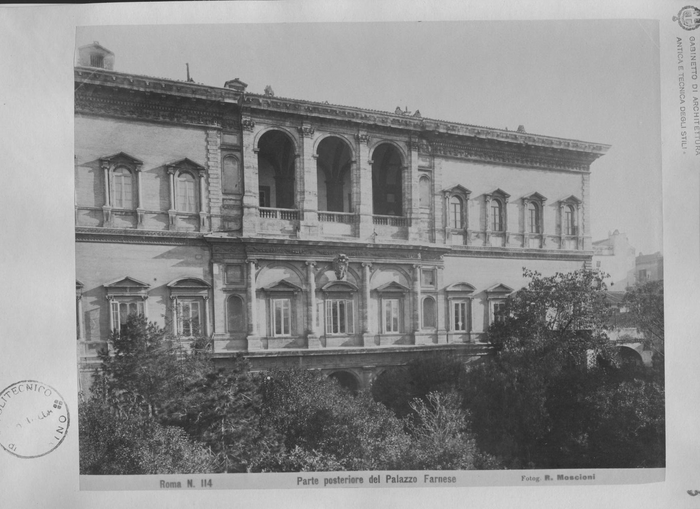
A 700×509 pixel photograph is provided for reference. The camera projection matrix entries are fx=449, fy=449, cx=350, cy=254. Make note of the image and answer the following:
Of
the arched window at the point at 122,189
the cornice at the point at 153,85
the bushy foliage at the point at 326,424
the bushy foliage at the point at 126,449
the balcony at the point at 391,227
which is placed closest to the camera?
the bushy foliage at the point at 126,449

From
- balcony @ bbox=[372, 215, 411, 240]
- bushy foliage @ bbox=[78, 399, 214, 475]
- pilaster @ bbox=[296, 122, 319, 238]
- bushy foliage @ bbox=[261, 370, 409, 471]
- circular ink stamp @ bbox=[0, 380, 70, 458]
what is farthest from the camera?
balcony @ bbox=[372, 215, 411, 240]

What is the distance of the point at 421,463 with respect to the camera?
19.2 feet

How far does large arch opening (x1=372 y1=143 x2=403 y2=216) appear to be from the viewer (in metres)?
7.24

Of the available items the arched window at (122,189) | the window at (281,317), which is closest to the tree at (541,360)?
the window at (281,317)

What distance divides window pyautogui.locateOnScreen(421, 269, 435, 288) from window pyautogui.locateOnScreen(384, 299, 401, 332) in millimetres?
569

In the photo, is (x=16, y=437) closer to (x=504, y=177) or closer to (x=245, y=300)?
(x=245, y=300)

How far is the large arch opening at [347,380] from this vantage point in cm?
704

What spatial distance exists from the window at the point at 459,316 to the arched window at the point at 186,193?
4.30 metres

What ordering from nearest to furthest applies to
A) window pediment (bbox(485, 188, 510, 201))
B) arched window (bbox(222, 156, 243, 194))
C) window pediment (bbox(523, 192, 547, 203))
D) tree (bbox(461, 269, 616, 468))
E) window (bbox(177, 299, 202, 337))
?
window (bbox(177, 299, 202, 337)) < tree (bbox(461, 269, 616, 468)) < arched window (bbox(222, 156, 243, 194)) < window pediment (bbox(485, 188, 510, 201)) < window pediment (bbox(523, 192, 547, 203))

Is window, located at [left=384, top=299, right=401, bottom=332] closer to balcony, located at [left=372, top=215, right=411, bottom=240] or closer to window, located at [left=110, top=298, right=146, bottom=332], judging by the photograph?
balcony, located at [left=372, top=215, right=411, bottom=240]

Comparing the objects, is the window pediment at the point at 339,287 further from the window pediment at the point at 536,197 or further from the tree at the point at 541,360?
the window pediment at the point at 536,197

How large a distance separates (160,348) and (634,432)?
6541 millimetres

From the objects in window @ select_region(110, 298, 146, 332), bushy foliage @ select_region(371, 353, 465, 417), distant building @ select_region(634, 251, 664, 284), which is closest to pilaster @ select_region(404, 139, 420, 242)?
bushy foliage @ select_region(371, 353, 465, 417)

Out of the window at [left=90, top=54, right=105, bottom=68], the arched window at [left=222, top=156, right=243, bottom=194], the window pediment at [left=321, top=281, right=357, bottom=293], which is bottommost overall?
the window pediment at [left=321, top=281, right=357, bottom=293]
